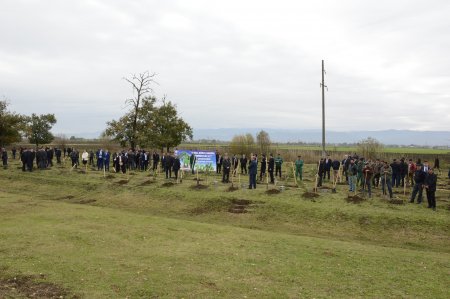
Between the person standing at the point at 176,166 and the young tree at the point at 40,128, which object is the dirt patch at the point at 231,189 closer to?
the person standing at the point at 176,166

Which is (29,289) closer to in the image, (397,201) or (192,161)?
(397,201)

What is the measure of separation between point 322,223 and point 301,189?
6761 mm

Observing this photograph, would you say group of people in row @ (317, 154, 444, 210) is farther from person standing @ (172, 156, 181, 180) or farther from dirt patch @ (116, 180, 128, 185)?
dirt patch @ (116, 180, 128, 185)

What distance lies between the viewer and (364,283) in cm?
1227

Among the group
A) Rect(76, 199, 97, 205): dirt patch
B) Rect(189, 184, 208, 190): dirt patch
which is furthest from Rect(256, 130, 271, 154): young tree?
Rect(76, 199, 97, 205): dirt patch

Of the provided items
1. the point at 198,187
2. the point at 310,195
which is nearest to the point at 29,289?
the point at 310,195

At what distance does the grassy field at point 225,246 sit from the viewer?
11.5 m

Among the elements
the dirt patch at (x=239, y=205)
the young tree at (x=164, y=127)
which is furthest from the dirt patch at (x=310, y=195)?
the young tree at (x=164, y=127)

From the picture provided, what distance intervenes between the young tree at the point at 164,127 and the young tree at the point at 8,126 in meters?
15.1

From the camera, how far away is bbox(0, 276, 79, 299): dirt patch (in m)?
10.5

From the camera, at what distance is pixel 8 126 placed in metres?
48.3

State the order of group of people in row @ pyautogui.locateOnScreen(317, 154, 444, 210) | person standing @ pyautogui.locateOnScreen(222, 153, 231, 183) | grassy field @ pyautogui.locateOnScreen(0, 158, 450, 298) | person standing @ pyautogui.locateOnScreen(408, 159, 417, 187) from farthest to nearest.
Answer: person standing @ pyautogui.locateOnScreen(222, 153, 231, 183)
person standing @ pyautogui.locateOnScreen(408, 159, 417, 187)
group of people in row @ pyautogui.locateOnScreen(317, 154, 444, 210)
grassy field @ pyautogui.locateOnScreen(0, 158, 450, 298)

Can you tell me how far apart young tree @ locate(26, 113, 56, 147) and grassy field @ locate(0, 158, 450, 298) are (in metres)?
36.6

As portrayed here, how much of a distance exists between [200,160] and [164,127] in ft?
44.0
